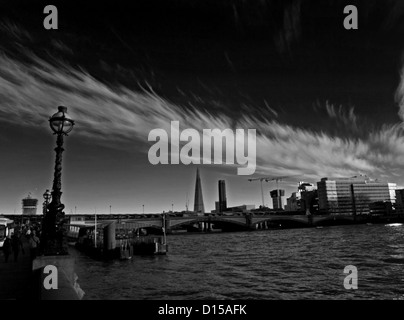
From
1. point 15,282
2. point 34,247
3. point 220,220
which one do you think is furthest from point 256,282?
point 220,220

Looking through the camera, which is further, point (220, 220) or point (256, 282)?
point (220, 220)

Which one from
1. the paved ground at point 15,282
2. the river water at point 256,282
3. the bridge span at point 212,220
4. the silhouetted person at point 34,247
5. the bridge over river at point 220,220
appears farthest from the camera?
the bridge over river at point 220,220

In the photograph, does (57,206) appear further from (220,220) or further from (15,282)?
(220,220)

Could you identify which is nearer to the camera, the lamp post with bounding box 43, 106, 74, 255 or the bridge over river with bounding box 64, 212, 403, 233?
the lamp post with bounding box 43, 106, 74, 255

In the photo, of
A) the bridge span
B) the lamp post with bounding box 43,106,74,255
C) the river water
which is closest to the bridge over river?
the bridge span

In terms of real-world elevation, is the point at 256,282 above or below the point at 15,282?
below

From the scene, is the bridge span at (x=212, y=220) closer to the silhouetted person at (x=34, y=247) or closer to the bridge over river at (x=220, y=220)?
the bridge over river at (x=220, y=220)

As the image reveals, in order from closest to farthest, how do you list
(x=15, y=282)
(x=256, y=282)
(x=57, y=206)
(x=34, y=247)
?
(x=57, y=206)
(x=15, y=282)
(x=34, y=247)
(x=256, y=282)

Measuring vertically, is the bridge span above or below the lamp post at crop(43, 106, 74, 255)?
below

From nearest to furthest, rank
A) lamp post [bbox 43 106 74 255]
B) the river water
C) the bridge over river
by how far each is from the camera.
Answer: lamp post [bbox 43 106 74 255] → the river water → the bridge over river

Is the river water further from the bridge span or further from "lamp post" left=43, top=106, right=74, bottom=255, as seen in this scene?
the bridge span

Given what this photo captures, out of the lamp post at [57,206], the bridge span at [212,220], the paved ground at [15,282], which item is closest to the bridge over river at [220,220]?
the bridge span at [212,220]

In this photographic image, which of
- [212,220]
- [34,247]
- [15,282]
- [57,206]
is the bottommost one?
[212,220]
